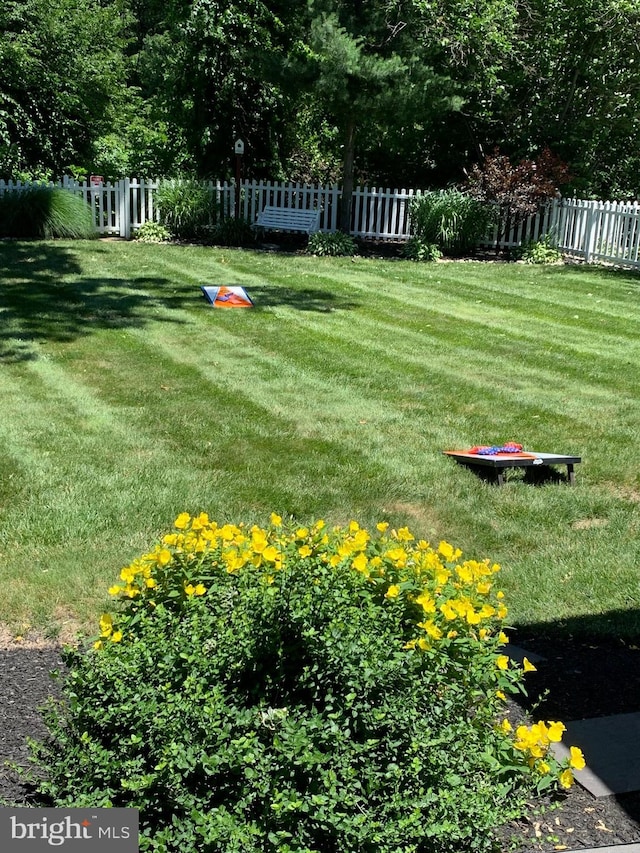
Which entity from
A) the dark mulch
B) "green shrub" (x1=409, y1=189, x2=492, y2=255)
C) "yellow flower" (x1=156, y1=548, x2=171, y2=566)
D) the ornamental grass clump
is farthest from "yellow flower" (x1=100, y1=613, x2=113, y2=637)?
"green shrub" (x1=409, y1=189, x2=492, y2=255)

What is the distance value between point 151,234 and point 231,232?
4.85ft

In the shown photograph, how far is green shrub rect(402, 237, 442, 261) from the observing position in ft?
54.5

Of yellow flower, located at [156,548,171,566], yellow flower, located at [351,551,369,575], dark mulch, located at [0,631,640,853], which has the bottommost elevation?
dark mulch, located at [0,631,640,853]

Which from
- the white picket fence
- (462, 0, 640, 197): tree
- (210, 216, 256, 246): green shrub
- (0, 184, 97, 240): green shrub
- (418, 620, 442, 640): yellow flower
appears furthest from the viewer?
(462, 0, 640, 197): tree

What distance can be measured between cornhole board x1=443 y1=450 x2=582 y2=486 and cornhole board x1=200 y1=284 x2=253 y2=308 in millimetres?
5679

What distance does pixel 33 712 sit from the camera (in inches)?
125

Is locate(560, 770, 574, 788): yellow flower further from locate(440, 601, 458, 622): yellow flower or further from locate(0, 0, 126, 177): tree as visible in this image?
locate(0, 0, 126, 177): tree

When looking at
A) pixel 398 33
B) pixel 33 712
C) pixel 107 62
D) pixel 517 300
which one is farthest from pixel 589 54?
pixel 33 712

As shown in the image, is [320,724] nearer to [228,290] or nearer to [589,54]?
[228,290]

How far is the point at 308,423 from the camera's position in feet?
22.1

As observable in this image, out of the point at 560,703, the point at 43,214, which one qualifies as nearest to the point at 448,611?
the point at 560,703

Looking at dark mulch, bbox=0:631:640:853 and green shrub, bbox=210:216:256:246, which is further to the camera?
green shrub, bbox=210:216:256:246

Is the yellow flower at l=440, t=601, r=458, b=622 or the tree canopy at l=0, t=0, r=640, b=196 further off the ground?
the tree canopy at l=0, t=0, r=640, b=196

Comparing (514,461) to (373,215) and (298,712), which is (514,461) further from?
(373,215)
